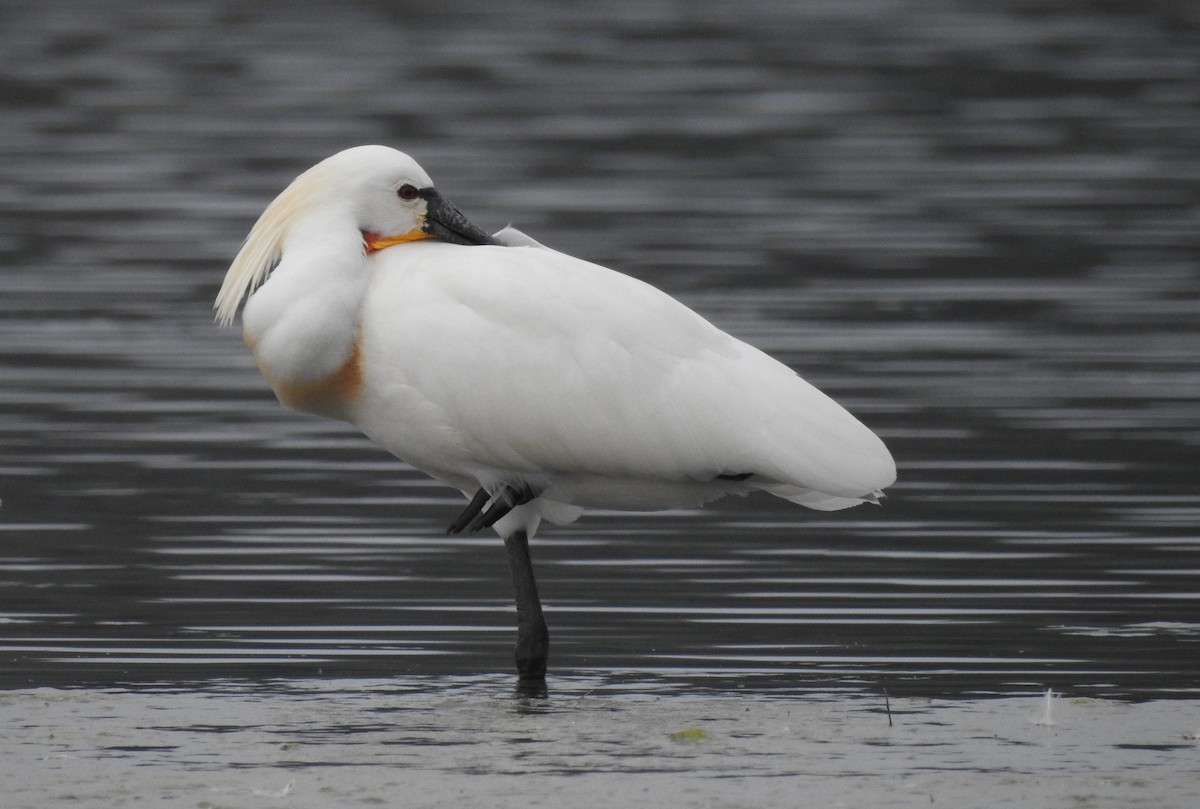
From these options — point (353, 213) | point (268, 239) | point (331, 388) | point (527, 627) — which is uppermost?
point (353, 213)

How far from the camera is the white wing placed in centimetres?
880

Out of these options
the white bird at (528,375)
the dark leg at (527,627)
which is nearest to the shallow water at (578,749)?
the dark leg at (527,627)

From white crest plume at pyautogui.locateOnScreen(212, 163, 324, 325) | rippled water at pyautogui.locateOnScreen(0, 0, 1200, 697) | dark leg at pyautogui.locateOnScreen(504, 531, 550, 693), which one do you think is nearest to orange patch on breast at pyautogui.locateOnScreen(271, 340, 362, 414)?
white crest plume at pyautogui.locateOnScreen(212, 163, 324, 325)

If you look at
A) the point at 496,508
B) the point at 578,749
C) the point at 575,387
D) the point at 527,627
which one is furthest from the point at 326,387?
the point at 578,749

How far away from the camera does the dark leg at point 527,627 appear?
9078 mm

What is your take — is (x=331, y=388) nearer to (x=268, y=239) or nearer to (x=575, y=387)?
(x=268, y=239)

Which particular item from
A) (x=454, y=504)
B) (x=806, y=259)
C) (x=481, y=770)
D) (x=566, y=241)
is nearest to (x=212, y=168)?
(x=566, y=241)

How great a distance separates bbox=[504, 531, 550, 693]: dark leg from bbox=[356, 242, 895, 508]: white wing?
1.32 ft

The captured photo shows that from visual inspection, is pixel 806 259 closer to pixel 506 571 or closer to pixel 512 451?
pixel 506 571

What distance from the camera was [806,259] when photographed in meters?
18.5

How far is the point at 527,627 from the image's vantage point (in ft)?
30.0

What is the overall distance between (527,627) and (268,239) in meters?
1.55

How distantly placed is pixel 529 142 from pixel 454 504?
41.2ft

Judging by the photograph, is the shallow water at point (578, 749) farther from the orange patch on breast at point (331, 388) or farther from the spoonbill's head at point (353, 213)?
the spoonbill's head at point (353, 213)
